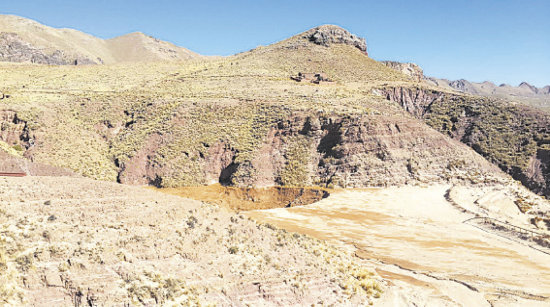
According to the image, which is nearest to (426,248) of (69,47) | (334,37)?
(334,37)

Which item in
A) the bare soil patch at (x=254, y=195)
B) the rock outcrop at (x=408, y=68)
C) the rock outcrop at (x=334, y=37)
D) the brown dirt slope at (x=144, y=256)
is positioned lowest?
the bare soil patch at (x=254, y=195)

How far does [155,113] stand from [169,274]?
28071 mm

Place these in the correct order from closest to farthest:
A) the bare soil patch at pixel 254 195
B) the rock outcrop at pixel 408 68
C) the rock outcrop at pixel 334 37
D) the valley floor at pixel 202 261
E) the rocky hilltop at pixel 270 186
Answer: the valley floor at pixel 202 261 → the rocky hilltop at pixel 270 186 → the bare soil patch at pixel 254 195 → the rock outcrop at pixel 334 37 → the rock outcrop at pixel 408 68

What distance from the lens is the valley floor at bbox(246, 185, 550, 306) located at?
35.6ft

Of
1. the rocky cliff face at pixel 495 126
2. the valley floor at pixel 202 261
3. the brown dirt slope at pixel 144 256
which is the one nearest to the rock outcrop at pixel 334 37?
the rocky cliff face at pixel 495 126

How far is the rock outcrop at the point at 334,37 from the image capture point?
6494 centimetres

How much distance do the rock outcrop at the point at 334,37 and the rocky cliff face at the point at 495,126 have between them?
66.6ft

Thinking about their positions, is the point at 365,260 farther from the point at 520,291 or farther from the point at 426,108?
the point at 426,108

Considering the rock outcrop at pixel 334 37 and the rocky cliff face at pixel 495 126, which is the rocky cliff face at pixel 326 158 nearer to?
the rocky cliff face at pixel 495 126

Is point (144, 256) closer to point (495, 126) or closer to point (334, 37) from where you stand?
point (495, 126)

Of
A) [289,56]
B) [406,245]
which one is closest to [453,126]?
[289,56]

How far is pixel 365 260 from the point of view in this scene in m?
13.5

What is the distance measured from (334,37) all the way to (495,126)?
112 ft

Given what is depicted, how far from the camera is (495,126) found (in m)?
40.6
